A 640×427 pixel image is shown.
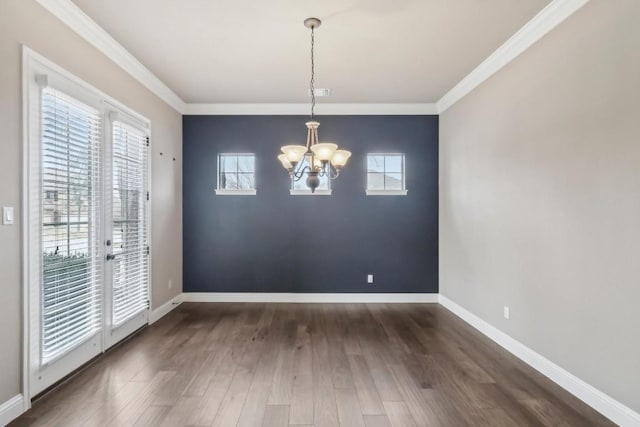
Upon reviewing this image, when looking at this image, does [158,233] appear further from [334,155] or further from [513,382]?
[513,382]

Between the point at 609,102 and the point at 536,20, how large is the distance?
3.52 feet

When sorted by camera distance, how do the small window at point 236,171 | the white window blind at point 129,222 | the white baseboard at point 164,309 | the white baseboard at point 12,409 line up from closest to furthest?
the white baseboard at point 12,409, the white window blind at point 129,222, the white baseboard at point 164,309, the small window at point 236,171

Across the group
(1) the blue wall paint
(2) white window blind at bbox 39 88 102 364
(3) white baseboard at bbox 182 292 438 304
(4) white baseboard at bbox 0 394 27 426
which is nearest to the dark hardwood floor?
(4) white baseboard at bbox 0 394 27 426

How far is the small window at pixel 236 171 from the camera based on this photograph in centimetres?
536

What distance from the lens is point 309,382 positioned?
280cm

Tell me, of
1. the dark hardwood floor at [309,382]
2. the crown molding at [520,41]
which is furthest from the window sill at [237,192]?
the crown molding at [520,41]

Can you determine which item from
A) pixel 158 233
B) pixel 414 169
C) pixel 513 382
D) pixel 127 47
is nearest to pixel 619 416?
pixel 513 382

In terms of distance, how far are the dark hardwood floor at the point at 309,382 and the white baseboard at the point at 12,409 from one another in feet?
0.18

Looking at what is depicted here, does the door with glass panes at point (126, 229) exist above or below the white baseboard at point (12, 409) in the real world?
above

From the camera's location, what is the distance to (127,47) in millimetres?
3449

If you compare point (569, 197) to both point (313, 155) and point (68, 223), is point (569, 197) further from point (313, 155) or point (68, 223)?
point (68, 223)

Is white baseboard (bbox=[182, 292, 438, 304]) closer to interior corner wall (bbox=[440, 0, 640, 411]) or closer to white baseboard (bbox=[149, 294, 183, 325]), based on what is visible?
white baseboard (bbox=[149, 294, 183, 325])

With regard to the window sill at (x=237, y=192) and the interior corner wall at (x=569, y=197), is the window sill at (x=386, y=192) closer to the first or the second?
the interior corner wall at (x=569, y=197)

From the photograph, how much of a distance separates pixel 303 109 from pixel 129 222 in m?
2.92
